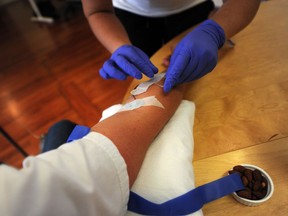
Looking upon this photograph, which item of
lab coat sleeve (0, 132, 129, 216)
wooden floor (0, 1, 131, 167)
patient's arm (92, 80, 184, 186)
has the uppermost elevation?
lab coat sleeve (0, 132, 129, 216)

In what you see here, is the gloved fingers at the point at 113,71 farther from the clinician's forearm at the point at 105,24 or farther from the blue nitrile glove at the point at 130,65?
the clinician's forearm at the point at 105,24

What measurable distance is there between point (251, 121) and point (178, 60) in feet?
0.75

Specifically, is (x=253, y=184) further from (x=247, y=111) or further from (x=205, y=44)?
(x=205, y=44)

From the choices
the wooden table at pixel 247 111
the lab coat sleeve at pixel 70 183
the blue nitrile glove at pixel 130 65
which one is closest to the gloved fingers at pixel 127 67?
the blue nitrile glove at pixel 130 65

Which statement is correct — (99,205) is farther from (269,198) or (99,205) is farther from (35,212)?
(269,198)

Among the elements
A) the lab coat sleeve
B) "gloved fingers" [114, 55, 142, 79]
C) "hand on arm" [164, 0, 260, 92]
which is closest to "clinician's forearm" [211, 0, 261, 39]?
"hand on arm" [164, 0, 260, 92]

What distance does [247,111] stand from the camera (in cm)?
60

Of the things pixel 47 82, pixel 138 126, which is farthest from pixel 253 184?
pixel 47 82

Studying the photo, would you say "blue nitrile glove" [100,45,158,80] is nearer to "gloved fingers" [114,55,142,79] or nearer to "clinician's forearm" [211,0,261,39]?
"gloved fingers" [114,55,142,79]

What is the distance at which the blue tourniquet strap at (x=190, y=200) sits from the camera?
16.9 inches

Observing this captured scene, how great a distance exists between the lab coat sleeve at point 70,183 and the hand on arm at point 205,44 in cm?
30

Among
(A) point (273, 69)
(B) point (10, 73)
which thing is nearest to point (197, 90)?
(A) point (273, 69)

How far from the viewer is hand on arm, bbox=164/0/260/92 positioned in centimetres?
61

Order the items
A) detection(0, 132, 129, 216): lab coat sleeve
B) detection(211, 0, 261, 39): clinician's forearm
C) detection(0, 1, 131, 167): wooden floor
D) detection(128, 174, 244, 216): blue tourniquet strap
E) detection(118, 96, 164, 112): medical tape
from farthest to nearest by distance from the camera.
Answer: detection(0, 1, 131, 167): wooden floor → detection(211, 0, 261, 39): clinician's forearm → detection(118, 96, 164, 112): medical tape → detection(128, 174, 244, 216): blue tourniquet strap → detection(0, 132, 129, 216): lab coat sleeve
